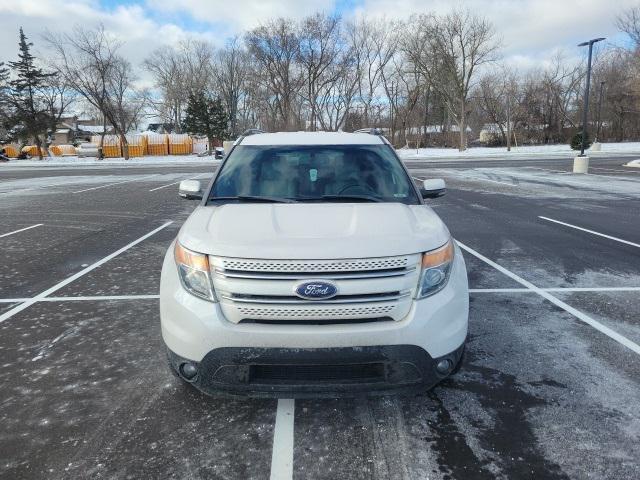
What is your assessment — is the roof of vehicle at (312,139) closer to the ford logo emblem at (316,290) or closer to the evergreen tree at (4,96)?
the ford logo emblem at (316,290)

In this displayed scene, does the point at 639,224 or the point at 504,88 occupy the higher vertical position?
the point at 504,88

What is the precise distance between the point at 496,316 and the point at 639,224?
6.90m

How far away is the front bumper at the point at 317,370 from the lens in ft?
8.49

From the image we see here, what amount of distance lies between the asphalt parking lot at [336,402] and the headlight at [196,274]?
2.67ft

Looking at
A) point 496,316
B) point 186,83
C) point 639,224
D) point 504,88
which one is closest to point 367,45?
point 504,88

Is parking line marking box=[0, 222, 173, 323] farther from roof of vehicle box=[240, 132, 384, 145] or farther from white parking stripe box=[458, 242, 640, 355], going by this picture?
white parking stripe box=[458, 242, 640, 355]

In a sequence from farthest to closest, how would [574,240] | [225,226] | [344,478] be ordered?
[574,240], [225,226], [344,478]

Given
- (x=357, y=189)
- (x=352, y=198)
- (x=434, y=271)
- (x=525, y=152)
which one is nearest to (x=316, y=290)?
(x=434, y=271)

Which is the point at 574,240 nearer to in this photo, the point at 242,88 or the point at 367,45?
the point at 367,45

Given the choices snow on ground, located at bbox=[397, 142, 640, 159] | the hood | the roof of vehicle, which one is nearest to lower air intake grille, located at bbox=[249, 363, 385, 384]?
the hood

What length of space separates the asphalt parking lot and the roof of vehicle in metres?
1.95

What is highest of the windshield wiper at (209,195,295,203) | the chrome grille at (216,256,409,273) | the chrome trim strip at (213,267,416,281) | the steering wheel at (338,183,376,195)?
the steering wheel at (338,183,376,195)

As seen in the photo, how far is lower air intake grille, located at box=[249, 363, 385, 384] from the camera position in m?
2.64

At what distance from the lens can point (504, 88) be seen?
59.9 meters
